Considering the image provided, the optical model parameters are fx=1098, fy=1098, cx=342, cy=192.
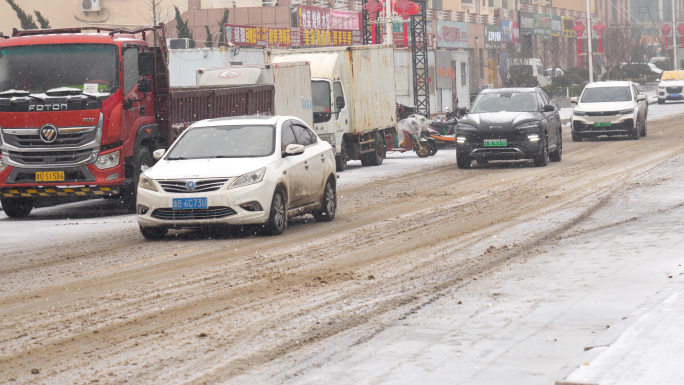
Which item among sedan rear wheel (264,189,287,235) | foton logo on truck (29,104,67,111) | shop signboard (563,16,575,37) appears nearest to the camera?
sedan rear wheel (264,189,287,235)

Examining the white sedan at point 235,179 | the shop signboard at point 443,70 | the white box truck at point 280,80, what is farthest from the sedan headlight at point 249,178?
the shop signboard at point 443,70

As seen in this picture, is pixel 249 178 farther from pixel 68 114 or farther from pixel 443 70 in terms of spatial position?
pixel 443 70

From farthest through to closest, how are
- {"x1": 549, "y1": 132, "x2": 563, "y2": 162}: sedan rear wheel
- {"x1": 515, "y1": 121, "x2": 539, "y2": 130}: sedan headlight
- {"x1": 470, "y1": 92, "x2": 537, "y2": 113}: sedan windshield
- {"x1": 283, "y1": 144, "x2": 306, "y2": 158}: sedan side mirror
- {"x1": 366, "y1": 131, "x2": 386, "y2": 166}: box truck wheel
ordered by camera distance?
{"x1": 366, "y1": 131, "x2": 386, "y2": 166}: box truck wheel, {"x1": 549, "y1": 132, "x2": 563, "y2": 162}: sedan rear wheel, {"x1": 470, "y1": 92, "x2": 537, "y2": 113}: sedan windshield, {"x1": 515, "y1": 121, "x2": 539, "y2": 130}: sedan headlight, {"x1": 283, "y1": 144, "x2": 306, "y2": 158}: sedan side mirror

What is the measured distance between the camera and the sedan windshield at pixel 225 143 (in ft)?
44.6

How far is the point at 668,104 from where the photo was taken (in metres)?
65.9

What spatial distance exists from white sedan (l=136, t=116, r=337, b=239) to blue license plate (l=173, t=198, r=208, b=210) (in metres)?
0.01

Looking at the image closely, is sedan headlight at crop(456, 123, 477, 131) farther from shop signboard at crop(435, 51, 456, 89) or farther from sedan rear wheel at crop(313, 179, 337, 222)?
shop signboard at crop(435, 51, 456, 89)

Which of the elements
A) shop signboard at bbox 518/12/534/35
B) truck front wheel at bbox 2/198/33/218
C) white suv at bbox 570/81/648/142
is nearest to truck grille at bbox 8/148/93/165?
truck front wheel at bbox 2/198/33/218

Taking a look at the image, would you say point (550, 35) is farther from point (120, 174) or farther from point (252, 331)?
point (252, 331)

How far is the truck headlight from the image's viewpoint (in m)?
16.7

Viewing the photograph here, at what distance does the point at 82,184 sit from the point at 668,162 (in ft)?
41.0

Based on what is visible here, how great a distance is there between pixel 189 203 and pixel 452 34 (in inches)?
2419

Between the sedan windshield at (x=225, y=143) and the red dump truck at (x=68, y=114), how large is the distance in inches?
114

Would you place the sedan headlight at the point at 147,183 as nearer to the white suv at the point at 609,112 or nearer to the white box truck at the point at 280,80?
the white box truck at the point at 280,80
